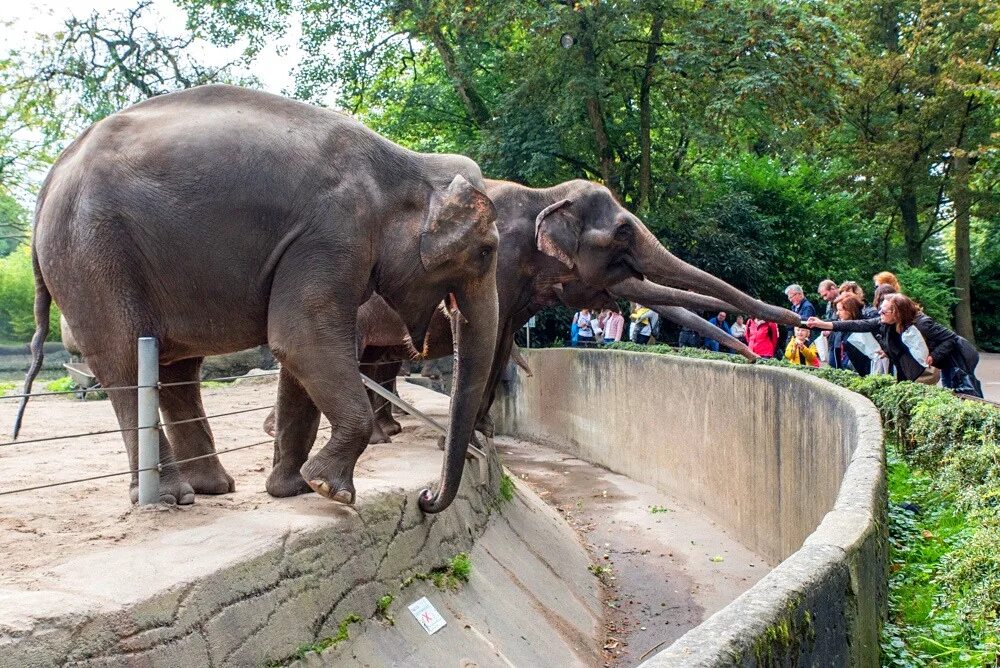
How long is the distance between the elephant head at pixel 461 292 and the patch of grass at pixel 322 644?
0.99m

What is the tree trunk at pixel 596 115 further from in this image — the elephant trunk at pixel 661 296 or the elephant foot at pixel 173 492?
the elephant foot at pixel 173 492

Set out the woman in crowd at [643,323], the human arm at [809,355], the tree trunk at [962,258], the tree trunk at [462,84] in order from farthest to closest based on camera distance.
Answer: the tree trunk at [962,258] < the tree trunk at [462,84] < the woman in crowd at [643,323] < the human arm at [809,355]

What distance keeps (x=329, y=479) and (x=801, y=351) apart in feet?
28.9

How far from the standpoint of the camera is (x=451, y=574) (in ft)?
20.0

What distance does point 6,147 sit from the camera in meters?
27.8

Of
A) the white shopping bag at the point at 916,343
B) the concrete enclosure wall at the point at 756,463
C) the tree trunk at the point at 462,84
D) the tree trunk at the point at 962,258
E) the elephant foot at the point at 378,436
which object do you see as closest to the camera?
the concrete enclosure wall at the point at 756,463

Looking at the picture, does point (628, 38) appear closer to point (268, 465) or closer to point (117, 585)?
point (268, 465)

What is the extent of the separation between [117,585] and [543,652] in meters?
3.06

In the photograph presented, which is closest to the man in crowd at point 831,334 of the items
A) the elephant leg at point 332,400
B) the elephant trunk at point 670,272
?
the elephant trunk at point 670,272

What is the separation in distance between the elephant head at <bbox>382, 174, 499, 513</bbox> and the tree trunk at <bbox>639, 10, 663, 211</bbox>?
1353cm

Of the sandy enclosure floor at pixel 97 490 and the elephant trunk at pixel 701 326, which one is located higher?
the elephant trunk at pixel 701 326

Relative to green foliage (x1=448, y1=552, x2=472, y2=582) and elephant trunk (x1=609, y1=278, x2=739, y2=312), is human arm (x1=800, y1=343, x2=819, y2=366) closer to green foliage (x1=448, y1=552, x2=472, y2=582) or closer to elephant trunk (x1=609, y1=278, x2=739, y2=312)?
elephant trunk (x1=609, y1=278, x2=739, y2=312)

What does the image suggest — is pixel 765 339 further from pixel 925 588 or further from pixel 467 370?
pixel 925 588

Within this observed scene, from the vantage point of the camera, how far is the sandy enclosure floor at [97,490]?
14.0ft
